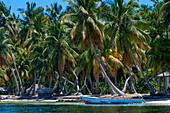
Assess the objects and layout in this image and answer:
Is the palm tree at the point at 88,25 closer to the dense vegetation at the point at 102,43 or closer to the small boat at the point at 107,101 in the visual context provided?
the dense vegetation at the point at 102,43

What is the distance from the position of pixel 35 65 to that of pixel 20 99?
659cm

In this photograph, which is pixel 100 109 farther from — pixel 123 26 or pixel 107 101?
pixel 123 26


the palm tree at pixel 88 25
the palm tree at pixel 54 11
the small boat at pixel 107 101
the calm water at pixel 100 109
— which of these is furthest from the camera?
the palm tree at pixel 54 11

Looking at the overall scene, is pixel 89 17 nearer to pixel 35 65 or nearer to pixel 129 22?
pixel 129 22

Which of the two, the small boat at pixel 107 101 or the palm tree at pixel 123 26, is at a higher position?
the palm tree at pixel 123 26

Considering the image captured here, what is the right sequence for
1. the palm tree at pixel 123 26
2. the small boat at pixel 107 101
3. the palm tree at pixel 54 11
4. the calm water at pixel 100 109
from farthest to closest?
the palm tree at pixel 54 11 < the palm tree at pixel 123 26 < the small boat at pixel 107 101 < the calm water at pixel 100 109

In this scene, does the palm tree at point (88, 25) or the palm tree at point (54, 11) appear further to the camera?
the palm tree at point (54, 11)

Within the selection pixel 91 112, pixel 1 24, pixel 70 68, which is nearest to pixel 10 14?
pixel 1 24

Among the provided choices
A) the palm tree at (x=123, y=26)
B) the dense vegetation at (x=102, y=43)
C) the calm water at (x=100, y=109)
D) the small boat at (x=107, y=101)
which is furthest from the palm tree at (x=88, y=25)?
the calm water at (x=100, y=109)

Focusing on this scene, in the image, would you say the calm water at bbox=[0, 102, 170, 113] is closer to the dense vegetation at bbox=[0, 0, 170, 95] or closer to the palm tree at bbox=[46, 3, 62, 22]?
the dense vegetation at bbox=[0, 0, 170, 95]

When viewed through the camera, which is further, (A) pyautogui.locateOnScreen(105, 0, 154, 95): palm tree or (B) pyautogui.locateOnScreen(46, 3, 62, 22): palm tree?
(B) pyautogui.locateOnScreen(46, 3, 62, 22): palm tree

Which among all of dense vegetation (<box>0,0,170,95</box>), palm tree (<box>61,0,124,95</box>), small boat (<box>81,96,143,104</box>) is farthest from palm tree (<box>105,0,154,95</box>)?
small boat (<box>81,96,143,104</box>)

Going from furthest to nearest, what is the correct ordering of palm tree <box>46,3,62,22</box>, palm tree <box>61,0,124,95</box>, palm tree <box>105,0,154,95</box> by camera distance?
palm tree <box>46,3,62,22</box> → palm tree <box>105,0,154,95</box> → palm tree <box>61,0,124,95</box>

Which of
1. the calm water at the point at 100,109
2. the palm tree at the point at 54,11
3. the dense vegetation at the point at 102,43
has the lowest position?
the calm water at the point at 100,109
